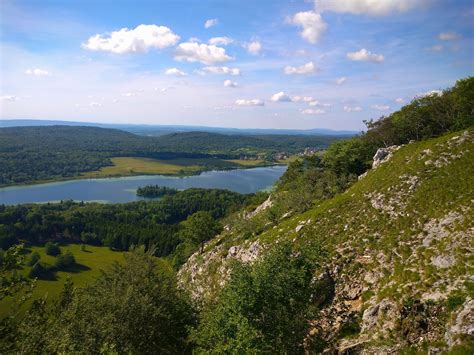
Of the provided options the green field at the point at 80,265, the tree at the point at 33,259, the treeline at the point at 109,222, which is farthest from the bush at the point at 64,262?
the treeline at the point at 109,222

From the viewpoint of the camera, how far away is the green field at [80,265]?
3538 inches

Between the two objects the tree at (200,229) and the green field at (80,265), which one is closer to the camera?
the tree at (200,229)

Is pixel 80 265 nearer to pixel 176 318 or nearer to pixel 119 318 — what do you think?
pixel 176 318

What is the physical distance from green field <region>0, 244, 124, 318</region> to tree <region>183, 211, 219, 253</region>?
119 ft

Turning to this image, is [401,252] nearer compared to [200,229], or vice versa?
[401,252]

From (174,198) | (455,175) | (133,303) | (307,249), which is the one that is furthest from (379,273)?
(174,198)

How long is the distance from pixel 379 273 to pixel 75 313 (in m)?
19.9

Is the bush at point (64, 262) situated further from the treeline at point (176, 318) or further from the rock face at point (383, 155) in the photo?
the rock face at point (383, 155)

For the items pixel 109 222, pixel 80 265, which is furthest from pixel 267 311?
pixel 109 222

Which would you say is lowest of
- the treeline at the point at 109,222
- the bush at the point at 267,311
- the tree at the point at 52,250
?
the tree at the point at 52,250

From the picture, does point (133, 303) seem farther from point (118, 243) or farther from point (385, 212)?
point (118, 243)

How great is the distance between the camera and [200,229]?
6216 cm

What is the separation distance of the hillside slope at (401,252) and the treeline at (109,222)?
259 feet

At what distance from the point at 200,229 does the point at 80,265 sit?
6777 cm
